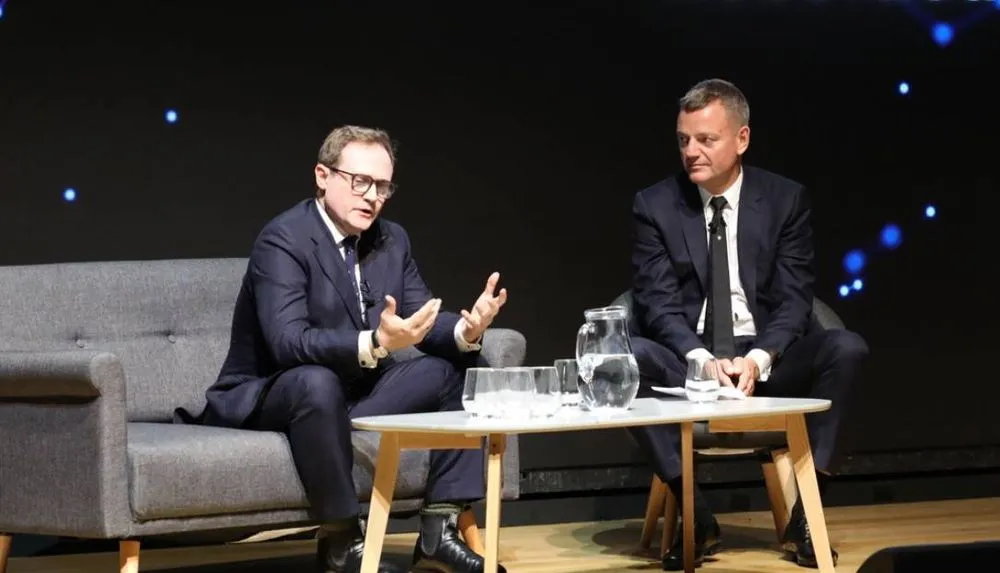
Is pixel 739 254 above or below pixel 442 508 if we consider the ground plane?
above

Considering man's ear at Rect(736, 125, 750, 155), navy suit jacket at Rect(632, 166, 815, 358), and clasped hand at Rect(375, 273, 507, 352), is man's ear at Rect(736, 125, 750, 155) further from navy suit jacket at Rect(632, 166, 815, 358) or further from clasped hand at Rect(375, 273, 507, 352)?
clasped hand at Rect(375, 273, 507, 352)

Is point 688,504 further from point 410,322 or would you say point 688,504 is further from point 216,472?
point 216,472

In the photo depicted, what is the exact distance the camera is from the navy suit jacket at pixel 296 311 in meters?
3.65

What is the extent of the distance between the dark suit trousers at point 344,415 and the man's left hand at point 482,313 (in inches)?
4.6

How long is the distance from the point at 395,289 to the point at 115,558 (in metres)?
1.30

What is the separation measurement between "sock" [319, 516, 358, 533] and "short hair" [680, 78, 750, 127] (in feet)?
5.57

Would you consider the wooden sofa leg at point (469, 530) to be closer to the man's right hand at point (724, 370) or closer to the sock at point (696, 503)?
the sock at point (696, 503)

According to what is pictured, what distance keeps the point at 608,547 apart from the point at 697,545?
1.69 feet

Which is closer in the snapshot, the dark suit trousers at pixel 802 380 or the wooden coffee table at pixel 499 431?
the wooden coffee table at pixel 499 431

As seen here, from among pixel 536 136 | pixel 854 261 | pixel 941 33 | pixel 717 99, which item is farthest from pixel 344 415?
pixel 941 33

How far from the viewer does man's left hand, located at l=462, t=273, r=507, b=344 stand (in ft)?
11.8

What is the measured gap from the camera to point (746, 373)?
13.2ft

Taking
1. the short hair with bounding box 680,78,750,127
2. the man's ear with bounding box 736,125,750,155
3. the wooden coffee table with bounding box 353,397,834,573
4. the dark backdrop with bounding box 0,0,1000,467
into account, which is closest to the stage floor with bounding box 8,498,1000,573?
the dark backdrop with bounding box 0,0,1000,467

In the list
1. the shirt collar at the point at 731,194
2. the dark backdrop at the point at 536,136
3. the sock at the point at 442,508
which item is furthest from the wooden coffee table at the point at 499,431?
the dark backdrop at the point at 536,136
